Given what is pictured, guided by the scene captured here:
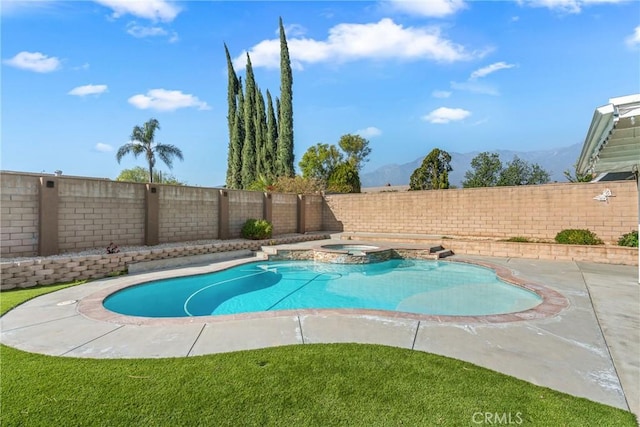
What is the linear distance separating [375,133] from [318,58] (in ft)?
90.4

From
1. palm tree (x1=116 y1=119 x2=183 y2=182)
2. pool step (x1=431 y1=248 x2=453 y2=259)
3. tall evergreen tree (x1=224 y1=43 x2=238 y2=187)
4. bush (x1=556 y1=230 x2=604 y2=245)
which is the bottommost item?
pool step (x1=431 y1=248 x2=453 y2=259)

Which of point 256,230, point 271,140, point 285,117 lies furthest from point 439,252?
point 271,140

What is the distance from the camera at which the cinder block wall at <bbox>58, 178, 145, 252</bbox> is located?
29.9 feet

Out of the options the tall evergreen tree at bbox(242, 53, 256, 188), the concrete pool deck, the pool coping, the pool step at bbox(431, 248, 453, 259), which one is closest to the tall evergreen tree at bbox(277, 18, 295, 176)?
the tall evergreen tree at bbox(242, 53, 256, 188)

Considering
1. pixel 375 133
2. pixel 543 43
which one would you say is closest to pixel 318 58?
pixel 543 43

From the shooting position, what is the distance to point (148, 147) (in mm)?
27625

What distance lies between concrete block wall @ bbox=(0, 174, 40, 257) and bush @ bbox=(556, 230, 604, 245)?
16811 millimetres

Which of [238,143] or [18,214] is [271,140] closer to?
[238,143]

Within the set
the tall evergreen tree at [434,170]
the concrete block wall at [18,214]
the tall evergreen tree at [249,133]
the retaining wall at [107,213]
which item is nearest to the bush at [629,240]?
the retaining wall at [107,213]

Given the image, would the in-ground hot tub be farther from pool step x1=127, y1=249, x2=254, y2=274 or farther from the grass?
the grass

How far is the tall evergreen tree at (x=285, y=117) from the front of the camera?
2952cm

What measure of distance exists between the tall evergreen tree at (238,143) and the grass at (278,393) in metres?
30.8

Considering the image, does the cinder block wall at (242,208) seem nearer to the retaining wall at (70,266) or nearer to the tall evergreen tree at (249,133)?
the retaining wall at (70,266)

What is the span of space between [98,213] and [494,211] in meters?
15.4
